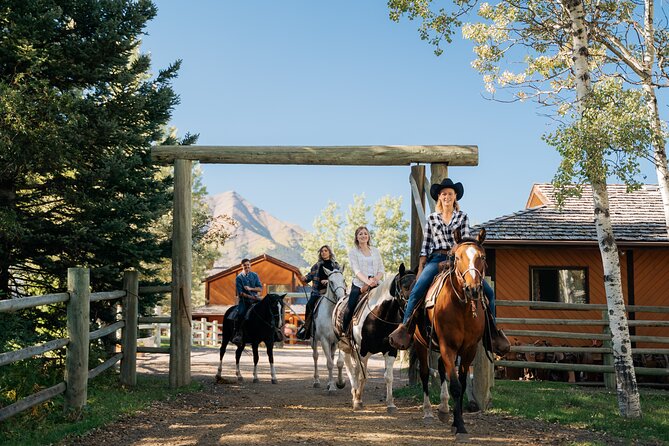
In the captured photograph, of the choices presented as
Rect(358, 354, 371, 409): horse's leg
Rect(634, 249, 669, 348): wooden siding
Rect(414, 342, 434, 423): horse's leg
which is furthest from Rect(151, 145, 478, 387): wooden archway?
Rect(634, 249, 669, 348): wooden siding

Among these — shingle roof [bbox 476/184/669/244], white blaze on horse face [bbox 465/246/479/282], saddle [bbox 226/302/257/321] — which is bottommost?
saddle [bbox 226/302/257/321]

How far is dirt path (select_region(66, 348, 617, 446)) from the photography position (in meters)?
→ 7.54

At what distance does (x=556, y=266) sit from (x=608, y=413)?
935cm

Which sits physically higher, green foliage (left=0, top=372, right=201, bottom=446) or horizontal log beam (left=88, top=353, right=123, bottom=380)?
horizontal log beam (left=88, top=353, right=123, bottom=380)

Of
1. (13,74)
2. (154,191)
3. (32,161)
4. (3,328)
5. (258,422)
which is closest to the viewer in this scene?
(258,422)

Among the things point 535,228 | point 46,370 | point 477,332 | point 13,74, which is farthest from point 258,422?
point 535,228

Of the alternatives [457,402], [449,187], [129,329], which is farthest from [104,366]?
[449,187]

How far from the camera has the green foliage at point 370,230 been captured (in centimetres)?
6306

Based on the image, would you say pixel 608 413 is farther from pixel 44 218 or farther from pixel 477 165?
pixel 44 218

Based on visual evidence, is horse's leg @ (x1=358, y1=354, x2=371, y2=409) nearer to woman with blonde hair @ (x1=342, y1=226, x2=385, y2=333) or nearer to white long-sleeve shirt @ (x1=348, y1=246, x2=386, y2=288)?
woman with blonde hair @ (x1=342, y1=226, x2=385, y2=333)

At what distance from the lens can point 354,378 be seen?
406 inches

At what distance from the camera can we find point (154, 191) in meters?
13.5

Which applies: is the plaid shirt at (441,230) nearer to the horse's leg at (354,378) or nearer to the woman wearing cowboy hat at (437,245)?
the woman wearing cowboy hat at (437,245)

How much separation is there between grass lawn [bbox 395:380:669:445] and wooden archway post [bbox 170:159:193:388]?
3.99 m
